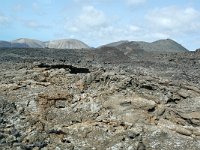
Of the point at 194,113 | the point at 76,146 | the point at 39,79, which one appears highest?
the point at 39,79

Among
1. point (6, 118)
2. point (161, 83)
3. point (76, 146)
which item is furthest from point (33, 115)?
point (161, 83)

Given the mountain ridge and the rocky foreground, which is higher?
the mountain ridge

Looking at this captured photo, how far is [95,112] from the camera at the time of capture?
39.7 feet

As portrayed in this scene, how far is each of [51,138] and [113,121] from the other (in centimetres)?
207

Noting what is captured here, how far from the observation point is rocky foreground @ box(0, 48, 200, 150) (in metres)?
11.1

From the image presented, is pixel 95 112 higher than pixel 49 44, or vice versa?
pixel 49 44

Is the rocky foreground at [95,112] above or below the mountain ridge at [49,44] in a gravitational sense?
below

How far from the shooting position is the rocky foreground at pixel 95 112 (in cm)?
1108

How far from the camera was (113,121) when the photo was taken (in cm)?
1184

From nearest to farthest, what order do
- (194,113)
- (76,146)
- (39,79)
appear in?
1. (76,146)
2. (194,113)
3. (39,79)

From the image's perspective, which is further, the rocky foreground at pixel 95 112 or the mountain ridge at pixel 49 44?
the mountain ridge at pixel 49 44

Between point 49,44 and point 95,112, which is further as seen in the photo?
point 49,44

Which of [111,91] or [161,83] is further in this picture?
[161,83]

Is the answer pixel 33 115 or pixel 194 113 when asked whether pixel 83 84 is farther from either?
pixel 194 113
